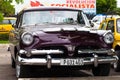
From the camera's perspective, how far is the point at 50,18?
11844mm

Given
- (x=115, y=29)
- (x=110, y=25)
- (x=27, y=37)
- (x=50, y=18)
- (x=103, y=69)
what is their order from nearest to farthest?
1. (x=27, y=37)
2. (x=103, y=69)
3. (x=50, y=18)
4. (x=115, y=29)
5. (x=110, y=25)

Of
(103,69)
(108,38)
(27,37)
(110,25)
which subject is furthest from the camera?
(110,25)

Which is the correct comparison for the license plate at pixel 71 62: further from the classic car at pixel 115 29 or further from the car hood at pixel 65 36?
the classic car at pixel 115 29

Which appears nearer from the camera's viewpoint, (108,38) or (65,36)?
(65,36)

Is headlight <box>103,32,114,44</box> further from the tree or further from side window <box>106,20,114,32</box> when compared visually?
the tree

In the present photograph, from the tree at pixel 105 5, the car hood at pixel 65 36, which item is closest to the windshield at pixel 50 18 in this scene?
the car hood at pixel 65 36

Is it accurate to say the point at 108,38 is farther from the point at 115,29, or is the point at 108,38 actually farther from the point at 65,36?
the point at 115,29

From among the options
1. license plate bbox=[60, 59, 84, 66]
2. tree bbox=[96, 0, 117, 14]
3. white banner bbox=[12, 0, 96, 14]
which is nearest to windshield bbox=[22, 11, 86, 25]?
license plate bbox=[60, 59, 84, 66]

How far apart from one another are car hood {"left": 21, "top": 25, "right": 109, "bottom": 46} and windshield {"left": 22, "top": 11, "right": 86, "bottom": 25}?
3.41 feet

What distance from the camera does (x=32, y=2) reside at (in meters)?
50.8

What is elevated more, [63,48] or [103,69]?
[63,48]

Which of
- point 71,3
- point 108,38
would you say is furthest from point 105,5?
point 108,38

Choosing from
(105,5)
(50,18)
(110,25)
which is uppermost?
(50,18)

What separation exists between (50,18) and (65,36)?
147 centimetres
